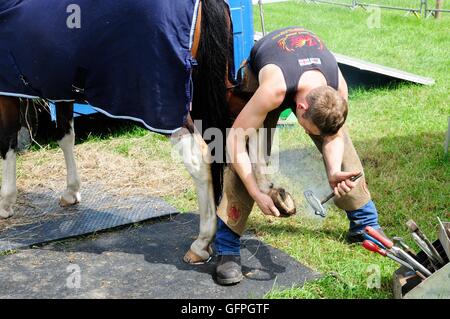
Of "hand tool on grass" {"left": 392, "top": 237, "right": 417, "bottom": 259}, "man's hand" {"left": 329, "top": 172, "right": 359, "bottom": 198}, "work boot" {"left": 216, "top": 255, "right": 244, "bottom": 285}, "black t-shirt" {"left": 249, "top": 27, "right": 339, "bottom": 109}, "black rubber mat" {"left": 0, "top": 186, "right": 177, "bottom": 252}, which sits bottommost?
"black rubber mat" {"left": 0, "top": 186, "right": 177, "bottom": 252}

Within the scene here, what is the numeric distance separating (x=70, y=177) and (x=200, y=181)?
1.32 meters

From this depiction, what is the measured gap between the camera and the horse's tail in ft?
9.59

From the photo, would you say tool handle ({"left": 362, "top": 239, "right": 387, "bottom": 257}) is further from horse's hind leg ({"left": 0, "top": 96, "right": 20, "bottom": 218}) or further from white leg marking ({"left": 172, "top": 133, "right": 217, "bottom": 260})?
horse's hind leg ({"left": 0, "top": 96, "right": 20, "bottom": 218})

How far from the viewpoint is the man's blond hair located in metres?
2.58

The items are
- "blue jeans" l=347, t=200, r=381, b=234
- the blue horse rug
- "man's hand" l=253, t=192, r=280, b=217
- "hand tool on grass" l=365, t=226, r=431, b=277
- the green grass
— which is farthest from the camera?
A: "blue jeans" l=347, t=200, r=381, b=234

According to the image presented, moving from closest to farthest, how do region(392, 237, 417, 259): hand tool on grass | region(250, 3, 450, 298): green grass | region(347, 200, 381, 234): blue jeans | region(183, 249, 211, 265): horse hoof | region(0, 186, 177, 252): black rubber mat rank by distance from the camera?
region(392, 237, 417, 259): hand tool on grass
region(250, 3, 450, 298): green grass
region(183, 249, 211, 265): horse hoof
region(347, 200, 381, 234): blue jeans
region(0, 186, 177, 252): black rubber mat

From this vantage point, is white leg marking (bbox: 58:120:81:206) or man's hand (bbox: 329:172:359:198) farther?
white leg marking (bbox: 58:120:81:206)

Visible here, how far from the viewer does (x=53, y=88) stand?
126 inches

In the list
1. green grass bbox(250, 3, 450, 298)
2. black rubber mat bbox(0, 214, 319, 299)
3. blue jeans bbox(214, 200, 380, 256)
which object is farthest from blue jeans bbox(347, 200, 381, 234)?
black rubber mat bbox(0, 214, 319, 299)

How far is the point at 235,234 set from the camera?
3.07 metres

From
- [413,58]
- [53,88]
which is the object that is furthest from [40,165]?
[413,58]

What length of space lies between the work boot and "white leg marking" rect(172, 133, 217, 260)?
0.63 ft

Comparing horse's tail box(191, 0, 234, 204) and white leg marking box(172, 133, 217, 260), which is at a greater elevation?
horse's tail box(191, 0, 234, 204)

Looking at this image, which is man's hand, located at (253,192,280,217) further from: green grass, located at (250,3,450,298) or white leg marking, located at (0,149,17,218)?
white leg marking, located at (0,149,17,218)
